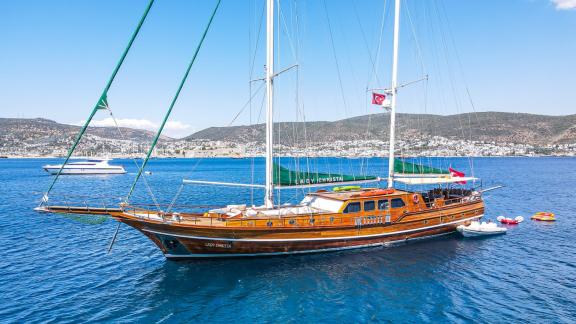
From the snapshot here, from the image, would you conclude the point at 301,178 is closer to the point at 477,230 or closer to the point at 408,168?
the point at 408,168

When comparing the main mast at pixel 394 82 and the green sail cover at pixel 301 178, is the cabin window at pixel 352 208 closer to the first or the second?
the green sail cover at pixel 301 178

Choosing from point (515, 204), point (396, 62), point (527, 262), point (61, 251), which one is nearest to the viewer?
point (527, 262)

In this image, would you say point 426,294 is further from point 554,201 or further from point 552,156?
point 552,156

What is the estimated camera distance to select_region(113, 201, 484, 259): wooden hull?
18.7m

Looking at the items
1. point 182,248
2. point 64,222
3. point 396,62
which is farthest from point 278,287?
point 64,222

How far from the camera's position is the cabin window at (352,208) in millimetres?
21828

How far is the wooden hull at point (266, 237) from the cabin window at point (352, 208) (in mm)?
1018

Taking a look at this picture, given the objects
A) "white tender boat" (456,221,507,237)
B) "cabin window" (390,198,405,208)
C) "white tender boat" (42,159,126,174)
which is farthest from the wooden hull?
"white tender boat" (42,159,126,174)

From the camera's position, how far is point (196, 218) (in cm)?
1994

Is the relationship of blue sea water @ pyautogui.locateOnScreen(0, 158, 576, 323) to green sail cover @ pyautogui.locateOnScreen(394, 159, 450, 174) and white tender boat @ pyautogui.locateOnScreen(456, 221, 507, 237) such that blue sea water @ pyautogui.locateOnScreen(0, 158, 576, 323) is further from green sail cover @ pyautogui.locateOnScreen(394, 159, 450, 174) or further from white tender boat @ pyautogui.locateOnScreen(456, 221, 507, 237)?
green sail cover @ pyautogui.locateOnScreen(394, 159, 450, 174)

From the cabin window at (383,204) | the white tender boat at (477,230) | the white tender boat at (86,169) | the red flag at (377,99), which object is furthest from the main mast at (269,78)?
the white tender boat at (86,169)

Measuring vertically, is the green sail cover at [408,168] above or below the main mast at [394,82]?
below

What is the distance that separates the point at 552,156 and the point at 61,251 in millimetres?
233983

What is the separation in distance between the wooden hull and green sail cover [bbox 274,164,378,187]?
3.25 metres
